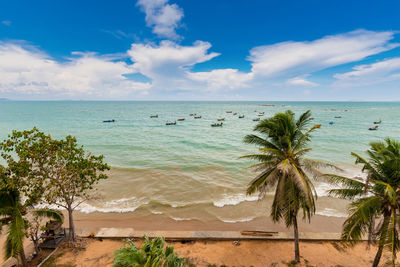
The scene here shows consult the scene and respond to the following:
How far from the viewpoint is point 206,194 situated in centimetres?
1883

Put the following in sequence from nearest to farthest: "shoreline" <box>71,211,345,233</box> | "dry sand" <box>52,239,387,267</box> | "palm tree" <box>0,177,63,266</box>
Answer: "palm tree" <box>0,177,63,266</box> < "dry sand" <box>52,239,387,267</box> < "shoreline" <box>71,211,345,233</box>

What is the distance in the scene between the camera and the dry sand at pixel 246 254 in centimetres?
954

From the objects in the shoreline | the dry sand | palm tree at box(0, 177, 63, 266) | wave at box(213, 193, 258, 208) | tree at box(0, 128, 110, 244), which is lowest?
the shoreline

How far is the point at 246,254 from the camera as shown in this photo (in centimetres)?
1012

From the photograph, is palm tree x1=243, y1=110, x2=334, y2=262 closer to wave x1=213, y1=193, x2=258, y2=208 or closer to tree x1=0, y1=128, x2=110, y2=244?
wave x1=213, y1=193, x2=258, y2=208

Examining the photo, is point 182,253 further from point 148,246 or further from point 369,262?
point 369,262

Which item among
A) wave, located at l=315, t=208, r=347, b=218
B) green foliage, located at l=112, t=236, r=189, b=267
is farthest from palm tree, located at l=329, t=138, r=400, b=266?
wave, located at l=315, t=208, r=347, b=218

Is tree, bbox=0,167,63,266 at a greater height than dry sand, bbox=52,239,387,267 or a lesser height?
greater

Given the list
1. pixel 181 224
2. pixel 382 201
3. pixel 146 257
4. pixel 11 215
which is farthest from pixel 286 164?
pixel 11 215

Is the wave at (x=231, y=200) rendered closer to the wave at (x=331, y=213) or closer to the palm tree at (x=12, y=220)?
the wave at (x=331, y=213)

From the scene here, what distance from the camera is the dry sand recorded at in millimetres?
9539

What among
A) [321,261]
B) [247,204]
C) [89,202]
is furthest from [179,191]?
[321,261]

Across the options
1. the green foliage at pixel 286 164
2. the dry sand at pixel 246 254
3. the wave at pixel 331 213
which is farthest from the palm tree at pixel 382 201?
the wave at pixel 331 213

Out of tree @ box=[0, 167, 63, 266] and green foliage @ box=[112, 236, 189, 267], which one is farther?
tree @ box=[0, 167, 63, 266]
